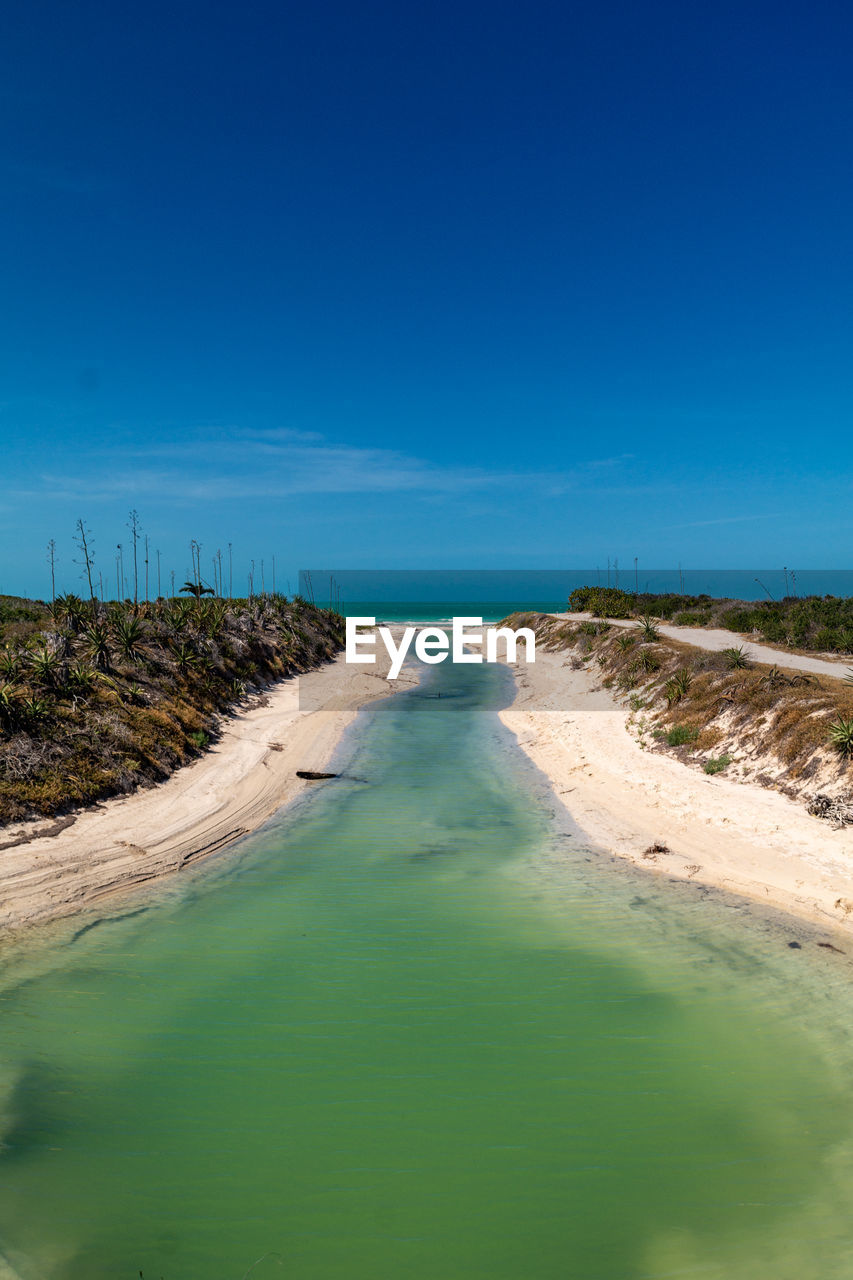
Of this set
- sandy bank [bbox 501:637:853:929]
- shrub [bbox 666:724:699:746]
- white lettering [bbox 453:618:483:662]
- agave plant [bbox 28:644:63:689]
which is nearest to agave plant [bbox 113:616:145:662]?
agave plant [bbox 28:644:63:689]

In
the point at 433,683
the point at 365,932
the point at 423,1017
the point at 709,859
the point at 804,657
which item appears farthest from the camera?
the point at 433,683

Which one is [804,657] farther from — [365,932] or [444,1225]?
[444,1225]

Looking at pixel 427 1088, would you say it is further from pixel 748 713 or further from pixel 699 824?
pixel 748 713

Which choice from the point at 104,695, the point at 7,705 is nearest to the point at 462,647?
the point at 104,695

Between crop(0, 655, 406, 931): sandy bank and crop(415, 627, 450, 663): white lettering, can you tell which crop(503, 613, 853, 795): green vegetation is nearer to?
crop(0, 655, 406, 931): sandy bank

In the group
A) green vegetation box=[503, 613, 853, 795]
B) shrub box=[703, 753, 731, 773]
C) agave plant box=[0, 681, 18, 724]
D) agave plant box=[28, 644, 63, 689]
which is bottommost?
shrub box=[703, 753, 731, 773]

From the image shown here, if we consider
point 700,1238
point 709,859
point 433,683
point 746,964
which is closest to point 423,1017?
point 700,1238
